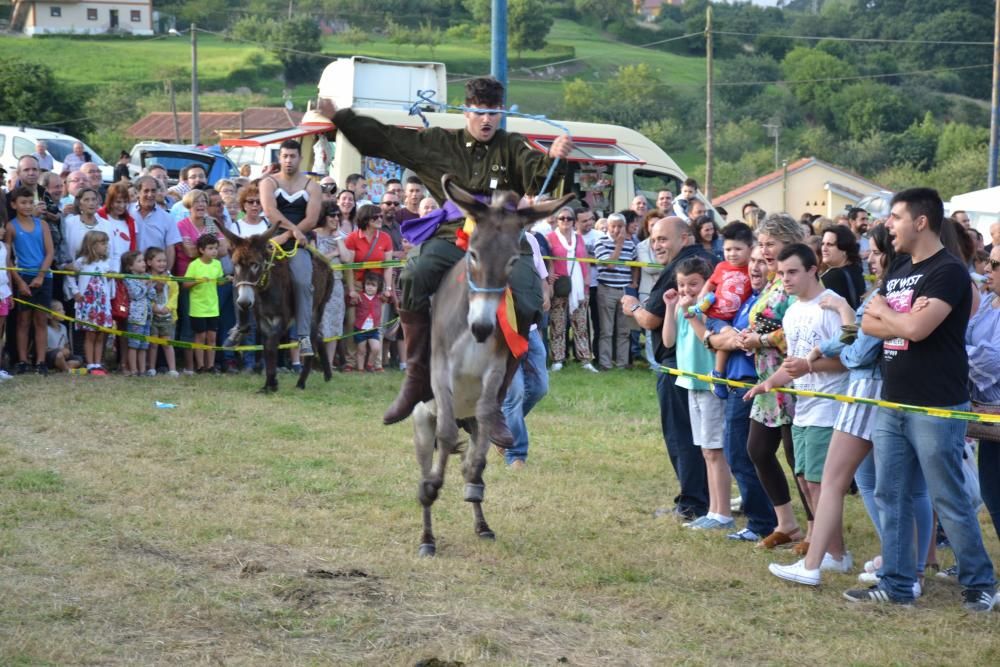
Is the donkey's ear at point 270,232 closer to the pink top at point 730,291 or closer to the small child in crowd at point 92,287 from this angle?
the small child in crowd at point 92,287

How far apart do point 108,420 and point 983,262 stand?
8165mm

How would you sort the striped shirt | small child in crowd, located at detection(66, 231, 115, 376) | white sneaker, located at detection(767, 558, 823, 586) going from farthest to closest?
the striped shirt, small child in crowd, located at detection(66, 231, 115, 376), white sneaker, located at detection(767, 558, 823, 586)

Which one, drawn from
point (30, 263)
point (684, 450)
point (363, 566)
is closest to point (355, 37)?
point (30, 263)

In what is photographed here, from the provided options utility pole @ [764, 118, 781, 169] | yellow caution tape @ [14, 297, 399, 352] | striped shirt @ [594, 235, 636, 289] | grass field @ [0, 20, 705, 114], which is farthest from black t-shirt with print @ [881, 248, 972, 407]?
utility pole @ [764, 118, 781, 169]

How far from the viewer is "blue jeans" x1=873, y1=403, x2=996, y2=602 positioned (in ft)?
20.4

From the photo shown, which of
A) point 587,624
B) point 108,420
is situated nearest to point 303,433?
point 108,420

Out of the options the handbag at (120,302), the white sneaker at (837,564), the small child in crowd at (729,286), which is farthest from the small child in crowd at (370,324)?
Result: the white sneaker at (837,564)

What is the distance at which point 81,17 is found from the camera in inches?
4328

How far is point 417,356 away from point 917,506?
10.5ft

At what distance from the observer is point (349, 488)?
8.88 metres

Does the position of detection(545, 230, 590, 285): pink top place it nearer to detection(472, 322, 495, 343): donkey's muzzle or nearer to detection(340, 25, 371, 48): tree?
detection(472, 322, 495, 343): donkey's muzzle

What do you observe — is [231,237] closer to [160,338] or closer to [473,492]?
[160,338]

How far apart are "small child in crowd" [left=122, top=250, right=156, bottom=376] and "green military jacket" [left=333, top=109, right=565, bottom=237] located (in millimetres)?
6308

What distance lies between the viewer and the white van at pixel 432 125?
21.1 m
